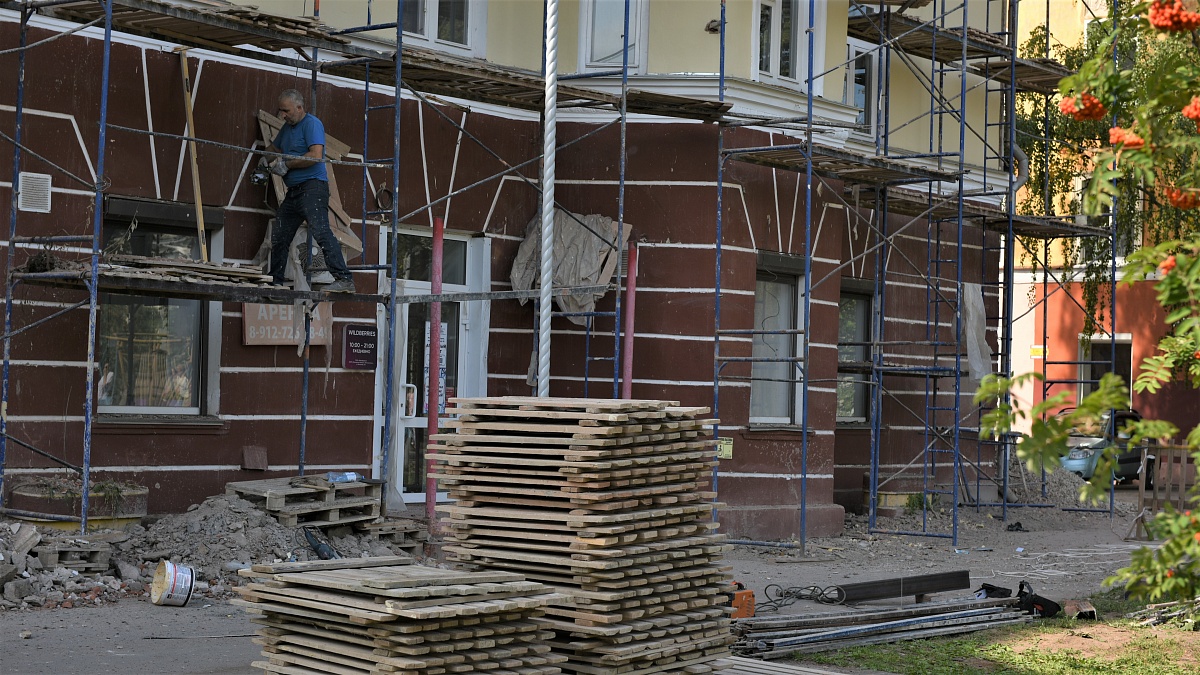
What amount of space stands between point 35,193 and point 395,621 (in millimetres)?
6858

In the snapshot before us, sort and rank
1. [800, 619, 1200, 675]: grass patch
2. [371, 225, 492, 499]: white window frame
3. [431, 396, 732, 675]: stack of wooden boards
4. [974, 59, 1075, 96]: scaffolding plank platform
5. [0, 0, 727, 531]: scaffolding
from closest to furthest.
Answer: [431, 396, 732, 675]: stack of wooden boards, [800, 619, 1200, 675]: grass patch, [0, 0, 727, 531]: scaffolding, [371, 225, 492, 499]: white window frame, [974, 59, 1075, 96]: scaffolding plank platform

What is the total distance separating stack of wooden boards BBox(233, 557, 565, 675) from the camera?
23.6ft

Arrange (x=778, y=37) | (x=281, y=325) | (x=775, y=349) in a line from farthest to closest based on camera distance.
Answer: (x=775, y=349), (x=778, y=37), (x=281, y=325)

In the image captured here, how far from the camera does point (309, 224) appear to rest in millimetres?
13141

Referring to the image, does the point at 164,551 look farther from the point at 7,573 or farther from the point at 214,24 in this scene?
the point at 214,24

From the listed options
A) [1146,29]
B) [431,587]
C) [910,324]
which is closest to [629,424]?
[431,587]

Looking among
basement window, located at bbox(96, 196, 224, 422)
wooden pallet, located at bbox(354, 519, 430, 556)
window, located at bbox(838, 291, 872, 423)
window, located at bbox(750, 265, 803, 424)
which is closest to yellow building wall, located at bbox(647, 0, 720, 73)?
window, located at bbox(750, 265, 803, 424)

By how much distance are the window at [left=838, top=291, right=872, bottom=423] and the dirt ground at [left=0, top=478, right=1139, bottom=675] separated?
1593 mm

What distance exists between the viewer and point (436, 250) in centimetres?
1374

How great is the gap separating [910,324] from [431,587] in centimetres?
1477

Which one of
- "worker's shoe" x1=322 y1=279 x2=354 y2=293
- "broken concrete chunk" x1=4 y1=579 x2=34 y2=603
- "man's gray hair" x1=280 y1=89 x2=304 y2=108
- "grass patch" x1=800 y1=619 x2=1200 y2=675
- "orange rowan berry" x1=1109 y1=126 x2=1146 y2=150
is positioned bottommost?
"grass patch" x1=800 y1=619 x2=1200 y2=675

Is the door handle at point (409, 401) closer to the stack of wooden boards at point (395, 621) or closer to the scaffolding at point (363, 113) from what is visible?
the scaffolding at point (363, 113)

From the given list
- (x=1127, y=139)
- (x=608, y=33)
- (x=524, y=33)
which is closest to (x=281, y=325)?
(x=524, y=33)

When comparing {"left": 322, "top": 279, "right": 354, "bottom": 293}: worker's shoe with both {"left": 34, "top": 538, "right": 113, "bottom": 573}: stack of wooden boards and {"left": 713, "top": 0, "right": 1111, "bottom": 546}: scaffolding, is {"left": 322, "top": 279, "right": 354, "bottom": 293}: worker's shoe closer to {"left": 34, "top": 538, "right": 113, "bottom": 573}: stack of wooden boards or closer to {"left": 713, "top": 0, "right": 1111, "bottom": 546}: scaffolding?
{"left": 34, "top": 538, "right": 113, "bottom": 573}: stack of wooden boards
